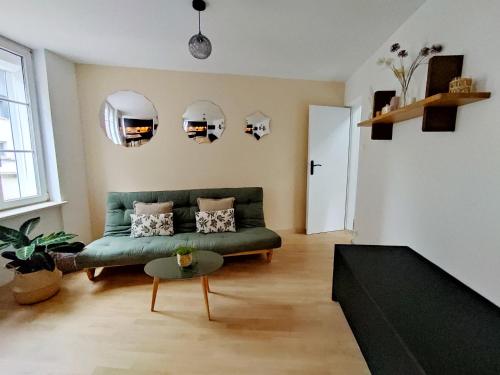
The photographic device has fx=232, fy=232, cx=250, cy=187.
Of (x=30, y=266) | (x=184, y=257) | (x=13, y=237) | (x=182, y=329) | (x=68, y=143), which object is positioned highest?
(x=68, y=143)

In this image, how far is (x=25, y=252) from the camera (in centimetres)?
176

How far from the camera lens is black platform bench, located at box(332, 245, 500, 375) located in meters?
0.87

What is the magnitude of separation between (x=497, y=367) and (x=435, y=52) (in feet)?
5.65

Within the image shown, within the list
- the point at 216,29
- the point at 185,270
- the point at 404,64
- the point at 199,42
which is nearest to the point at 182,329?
the point at 185,270

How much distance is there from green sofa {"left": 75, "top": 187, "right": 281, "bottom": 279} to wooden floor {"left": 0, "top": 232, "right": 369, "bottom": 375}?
268mm

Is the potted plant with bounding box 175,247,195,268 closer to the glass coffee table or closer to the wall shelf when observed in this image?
the glass coffee table

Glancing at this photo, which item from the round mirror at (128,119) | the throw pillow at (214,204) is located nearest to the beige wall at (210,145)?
the round mirror at (128,119)

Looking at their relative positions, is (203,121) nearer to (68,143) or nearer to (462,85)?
(68,143)

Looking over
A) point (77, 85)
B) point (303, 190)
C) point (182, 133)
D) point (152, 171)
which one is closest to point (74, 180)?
point (152, 171)

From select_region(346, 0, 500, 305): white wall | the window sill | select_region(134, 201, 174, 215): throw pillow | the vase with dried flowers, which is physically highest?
the vase with dried flowers

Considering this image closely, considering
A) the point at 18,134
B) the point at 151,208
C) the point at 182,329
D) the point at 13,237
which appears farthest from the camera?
the point at 151,208

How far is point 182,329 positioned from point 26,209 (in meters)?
1.93

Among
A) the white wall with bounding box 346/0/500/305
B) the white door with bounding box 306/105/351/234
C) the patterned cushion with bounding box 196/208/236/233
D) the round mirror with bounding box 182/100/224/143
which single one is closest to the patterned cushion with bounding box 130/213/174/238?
the patterned cushion with bounding box 196/208/236/233

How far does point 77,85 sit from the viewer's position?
281cm
